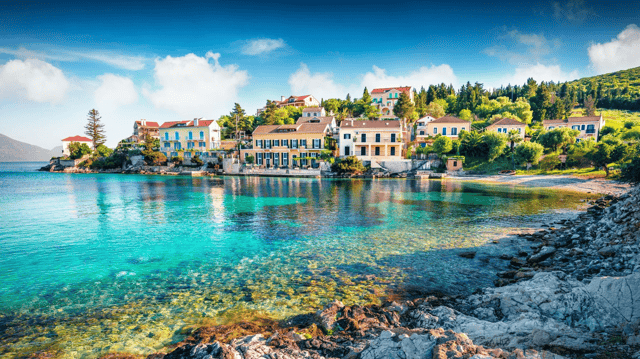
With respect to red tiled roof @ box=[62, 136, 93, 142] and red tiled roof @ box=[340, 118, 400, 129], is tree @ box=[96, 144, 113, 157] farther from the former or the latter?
red tiled roof @ box=[340, 118, 400, 129]

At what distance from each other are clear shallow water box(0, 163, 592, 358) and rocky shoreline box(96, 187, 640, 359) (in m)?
1.08

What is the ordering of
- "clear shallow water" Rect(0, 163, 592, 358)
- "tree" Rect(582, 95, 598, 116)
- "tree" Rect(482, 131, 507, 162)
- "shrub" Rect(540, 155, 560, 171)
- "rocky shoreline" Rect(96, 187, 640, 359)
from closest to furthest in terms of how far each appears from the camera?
"rocky shoreline" Rect(96, 187, 640, 359) < "clear shallow water" Rect(0, 163, 592, 358) < "shrub" Rect(540, 155, 560, 171) < "tree" Rect(482, 131, 507, 162) < "tree" Rect(582, 95, 598, 116)

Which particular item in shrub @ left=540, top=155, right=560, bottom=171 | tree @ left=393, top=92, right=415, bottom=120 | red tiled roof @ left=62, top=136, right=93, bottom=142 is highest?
tree @ left=393, top=92, right=415, bottom=120

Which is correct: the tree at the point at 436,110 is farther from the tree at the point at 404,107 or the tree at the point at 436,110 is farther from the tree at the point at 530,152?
the tree at the point at 530,152

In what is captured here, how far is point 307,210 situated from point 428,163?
123 feet

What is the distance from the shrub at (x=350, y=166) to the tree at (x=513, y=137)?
26264 mm

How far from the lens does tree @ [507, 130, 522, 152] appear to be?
171ft

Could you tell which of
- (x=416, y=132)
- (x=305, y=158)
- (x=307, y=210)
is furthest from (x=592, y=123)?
(x=307, y=210)

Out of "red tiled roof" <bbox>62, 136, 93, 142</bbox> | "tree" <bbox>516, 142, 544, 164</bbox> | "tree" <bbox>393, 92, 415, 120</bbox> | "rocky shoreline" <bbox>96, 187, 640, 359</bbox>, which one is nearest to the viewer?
"rocky shoreline" <bbox>96, 187, 640, 359</bbox>

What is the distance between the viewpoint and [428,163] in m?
53.9

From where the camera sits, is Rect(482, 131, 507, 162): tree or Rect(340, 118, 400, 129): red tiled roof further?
Rect(340, 118, 400, 129): red tiled roof

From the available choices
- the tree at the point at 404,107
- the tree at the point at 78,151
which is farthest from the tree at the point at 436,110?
the tree at the point at 78,151

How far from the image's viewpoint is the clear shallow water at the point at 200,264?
7.50 metres

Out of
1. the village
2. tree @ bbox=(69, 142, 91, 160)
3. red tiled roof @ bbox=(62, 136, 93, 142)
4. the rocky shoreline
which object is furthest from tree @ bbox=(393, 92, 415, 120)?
red tiled roof @ bbox=(62, 136, 93, 142)
